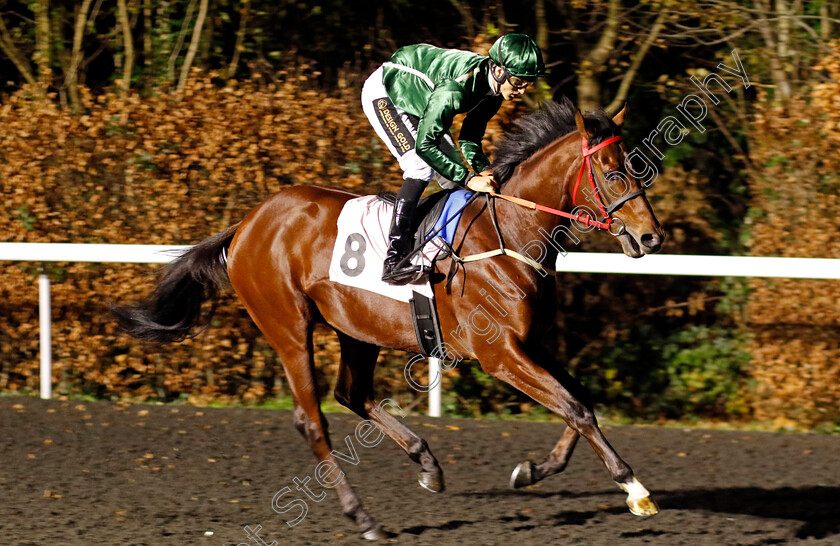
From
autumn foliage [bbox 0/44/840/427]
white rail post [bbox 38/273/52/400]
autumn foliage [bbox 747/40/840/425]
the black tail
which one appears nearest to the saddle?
the black tail

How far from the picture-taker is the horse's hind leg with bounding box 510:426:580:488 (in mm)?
4301

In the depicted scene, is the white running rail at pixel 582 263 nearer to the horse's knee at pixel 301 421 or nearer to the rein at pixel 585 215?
the horse's knee at pixel 301 421

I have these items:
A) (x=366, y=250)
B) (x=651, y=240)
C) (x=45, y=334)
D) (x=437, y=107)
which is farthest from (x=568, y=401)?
(x=45, y=334)

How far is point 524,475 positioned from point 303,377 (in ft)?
3.80

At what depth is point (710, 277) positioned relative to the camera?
709cm

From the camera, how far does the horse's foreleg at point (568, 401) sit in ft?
12.5

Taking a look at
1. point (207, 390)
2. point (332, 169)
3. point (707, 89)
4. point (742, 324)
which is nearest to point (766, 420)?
point (742, 324)

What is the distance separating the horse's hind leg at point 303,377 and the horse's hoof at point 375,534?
25cm

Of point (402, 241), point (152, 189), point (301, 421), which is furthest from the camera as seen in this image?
point (152, 189)

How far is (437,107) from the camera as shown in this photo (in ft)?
13.6

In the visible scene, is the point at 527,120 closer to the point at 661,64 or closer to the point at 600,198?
the point at 600,198

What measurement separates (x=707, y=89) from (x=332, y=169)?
3.31 meters

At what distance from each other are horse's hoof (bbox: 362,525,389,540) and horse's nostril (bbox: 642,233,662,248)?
1.62m

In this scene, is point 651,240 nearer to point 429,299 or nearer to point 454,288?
point 454,288
